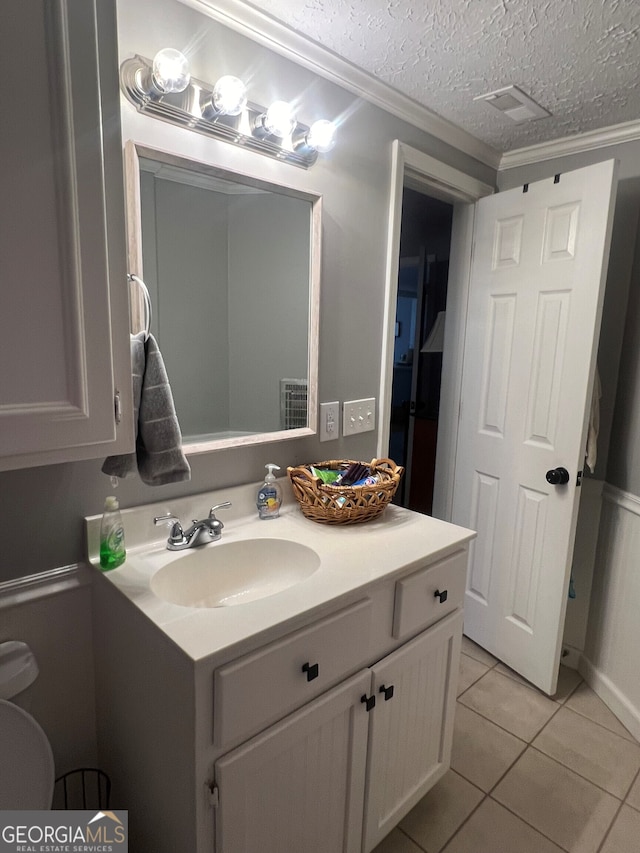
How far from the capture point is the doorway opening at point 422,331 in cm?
324

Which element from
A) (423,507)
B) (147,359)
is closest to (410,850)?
(147,359)

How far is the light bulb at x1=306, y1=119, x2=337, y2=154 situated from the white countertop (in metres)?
Result: 1.00

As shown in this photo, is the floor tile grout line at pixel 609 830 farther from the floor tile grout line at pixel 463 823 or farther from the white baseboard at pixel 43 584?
the white baseboard at pixel 43 584

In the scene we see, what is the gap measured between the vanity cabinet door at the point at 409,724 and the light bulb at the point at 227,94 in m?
1.40

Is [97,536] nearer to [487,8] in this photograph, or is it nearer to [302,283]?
[302,283]

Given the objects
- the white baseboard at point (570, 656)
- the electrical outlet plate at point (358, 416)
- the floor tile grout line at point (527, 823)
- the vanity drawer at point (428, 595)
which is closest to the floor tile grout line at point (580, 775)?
the floor tile grout line at point (527, 823)

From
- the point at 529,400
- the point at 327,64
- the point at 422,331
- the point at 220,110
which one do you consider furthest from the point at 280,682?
the point at 422,331

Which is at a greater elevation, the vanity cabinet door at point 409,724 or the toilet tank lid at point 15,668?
the toilet tank lid at point 15,668

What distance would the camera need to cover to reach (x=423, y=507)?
343 centimetres

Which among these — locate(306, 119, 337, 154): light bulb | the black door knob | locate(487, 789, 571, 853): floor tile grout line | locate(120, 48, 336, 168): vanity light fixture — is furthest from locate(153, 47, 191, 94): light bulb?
locate(487, 789, 571, 853): floor tile grout line

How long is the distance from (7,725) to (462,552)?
1.12m

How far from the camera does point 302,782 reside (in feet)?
3.61

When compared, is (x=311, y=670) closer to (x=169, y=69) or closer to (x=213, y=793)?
(x=213, y=793)

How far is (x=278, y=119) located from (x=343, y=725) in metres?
1.52
